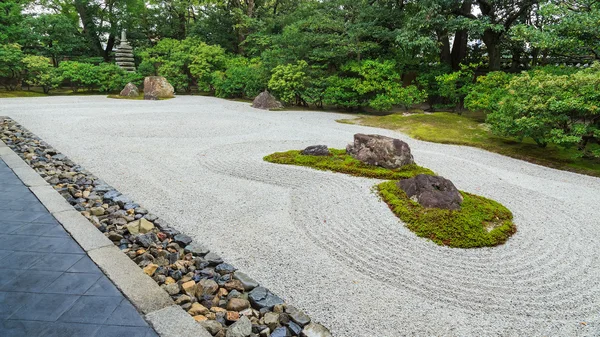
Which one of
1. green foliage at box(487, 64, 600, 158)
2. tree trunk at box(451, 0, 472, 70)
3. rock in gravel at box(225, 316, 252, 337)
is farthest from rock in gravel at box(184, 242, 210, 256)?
tree trunk at box(451, 0, 472, 70)

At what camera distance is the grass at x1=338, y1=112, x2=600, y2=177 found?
676 centimetres

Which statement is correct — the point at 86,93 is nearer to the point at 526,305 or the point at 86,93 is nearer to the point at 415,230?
the point at 415,230

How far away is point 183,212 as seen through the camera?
12.8 feet

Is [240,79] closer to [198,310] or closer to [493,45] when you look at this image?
[493,45]

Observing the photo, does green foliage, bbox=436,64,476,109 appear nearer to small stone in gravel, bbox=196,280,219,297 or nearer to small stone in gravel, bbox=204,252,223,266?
small stone in gravel, bbox=204,252,223,266

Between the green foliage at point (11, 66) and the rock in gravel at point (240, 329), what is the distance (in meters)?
17.8

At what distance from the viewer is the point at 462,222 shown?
3.63m

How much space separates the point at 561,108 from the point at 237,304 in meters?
6.71

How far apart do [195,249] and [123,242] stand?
683 mm

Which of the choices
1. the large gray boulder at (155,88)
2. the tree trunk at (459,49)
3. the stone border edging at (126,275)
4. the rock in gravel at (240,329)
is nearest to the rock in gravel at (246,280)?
the rock in gravel at (240,329)

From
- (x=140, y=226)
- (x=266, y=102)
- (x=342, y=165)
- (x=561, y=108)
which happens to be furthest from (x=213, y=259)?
(x=266, y=102)

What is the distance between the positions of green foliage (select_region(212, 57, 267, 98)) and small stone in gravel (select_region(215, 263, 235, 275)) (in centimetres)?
1290

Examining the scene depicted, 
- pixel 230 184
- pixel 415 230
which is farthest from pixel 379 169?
pixel 230 184

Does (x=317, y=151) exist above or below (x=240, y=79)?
below
